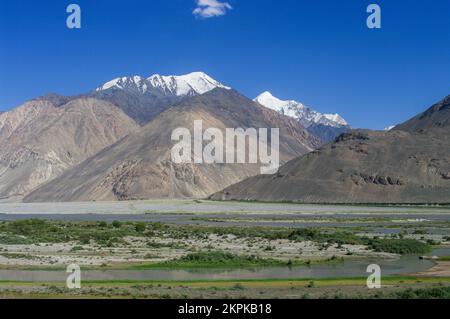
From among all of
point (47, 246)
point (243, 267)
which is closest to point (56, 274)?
point (243, 267)

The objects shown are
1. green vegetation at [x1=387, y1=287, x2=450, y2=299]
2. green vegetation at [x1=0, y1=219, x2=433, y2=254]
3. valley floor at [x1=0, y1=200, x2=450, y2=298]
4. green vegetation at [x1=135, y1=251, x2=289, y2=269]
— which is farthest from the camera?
green vegetation at [x1=0, y1=219, x2=433, y2=254]

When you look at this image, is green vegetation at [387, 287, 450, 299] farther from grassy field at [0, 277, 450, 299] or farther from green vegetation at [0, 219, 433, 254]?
green vegetation at [0, 219, 433, 254]

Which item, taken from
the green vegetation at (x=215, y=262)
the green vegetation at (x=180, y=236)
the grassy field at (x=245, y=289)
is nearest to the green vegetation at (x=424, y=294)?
the grassy field at (x=245, y=289)

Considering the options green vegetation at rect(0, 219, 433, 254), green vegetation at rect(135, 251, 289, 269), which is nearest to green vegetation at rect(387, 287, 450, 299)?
green vegetation at rect(135, 251, 289, 269)

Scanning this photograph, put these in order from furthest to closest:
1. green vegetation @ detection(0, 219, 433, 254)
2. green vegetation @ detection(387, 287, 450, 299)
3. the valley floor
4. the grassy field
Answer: green vegetation @ detection(0, 219, 433, 254) → the valley floor → the grassy field → green vegetation @ detection(387, 287, 450, 299)

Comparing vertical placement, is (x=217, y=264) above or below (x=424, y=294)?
below

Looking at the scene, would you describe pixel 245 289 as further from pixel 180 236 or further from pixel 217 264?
pixel 180 236

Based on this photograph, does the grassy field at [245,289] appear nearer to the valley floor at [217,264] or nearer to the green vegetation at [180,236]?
the valley floor at [217,264]

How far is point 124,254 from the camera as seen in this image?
4641 centimetres

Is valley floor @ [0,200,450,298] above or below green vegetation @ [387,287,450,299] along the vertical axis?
below

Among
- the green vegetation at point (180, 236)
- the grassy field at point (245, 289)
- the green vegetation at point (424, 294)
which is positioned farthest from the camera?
the green vegetation at point (180, 236)

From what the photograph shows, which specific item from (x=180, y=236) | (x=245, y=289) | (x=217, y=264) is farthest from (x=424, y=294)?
(x=180, y=236)
